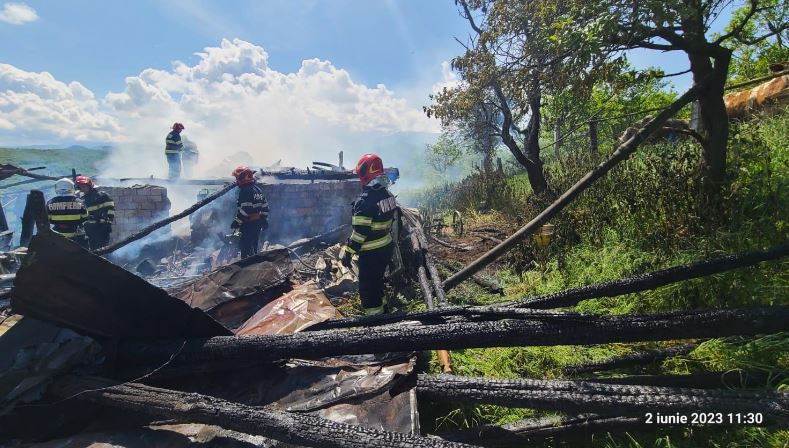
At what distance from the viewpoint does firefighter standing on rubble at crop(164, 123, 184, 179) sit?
42.2 ft

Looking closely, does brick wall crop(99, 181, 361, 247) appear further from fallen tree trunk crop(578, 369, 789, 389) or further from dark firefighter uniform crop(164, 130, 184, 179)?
fallen tree trunk crop(578, 369, 789, 389)

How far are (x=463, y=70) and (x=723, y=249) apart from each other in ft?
18.7

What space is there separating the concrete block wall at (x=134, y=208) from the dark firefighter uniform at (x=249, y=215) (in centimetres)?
397

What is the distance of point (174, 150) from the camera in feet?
42.7

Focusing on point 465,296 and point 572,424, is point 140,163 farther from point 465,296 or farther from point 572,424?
Result: point 572,424

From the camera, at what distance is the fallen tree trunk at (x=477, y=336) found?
225cm

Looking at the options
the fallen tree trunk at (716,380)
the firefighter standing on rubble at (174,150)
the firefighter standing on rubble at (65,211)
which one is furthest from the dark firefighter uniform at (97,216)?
the fallen tree trunk at (716,380)

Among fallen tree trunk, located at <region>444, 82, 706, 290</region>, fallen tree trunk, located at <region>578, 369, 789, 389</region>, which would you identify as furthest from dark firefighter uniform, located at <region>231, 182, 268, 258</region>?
fallen tree trunk, located at <region>578, 369, 789, 389</region>

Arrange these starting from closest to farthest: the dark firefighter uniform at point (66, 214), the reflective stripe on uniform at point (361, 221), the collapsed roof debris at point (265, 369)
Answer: the collapsed roof debris at point (265, 369), the reflective stripe on uniform at point (361, 221), the dark firefighter uniform at point (66, 214)

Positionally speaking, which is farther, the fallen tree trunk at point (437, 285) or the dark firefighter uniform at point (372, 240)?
the dark firefighter uniform at point (372, 240)

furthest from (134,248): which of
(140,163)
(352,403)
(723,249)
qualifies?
(140,163)

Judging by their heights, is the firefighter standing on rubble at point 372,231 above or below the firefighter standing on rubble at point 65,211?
below

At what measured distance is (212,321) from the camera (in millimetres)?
3076

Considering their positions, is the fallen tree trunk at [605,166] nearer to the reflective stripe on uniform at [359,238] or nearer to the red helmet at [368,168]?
the reflective stripe on uniform at [359,238]
